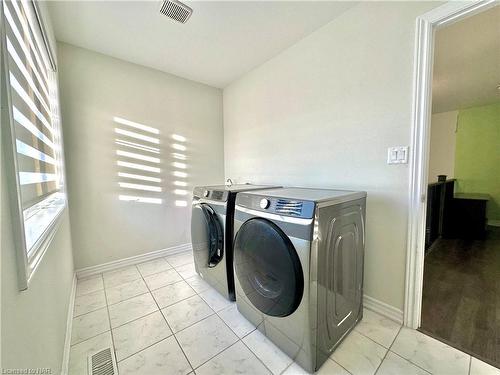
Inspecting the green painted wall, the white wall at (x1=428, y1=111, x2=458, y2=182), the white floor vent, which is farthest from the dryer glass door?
the green painted wall

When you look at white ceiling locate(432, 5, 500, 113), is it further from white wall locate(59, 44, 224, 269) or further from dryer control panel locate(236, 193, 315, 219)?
white wall locate(59, 44, 224, 269)

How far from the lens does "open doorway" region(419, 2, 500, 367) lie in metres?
1.46

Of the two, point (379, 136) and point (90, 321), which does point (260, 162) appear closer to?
point (379, 136)

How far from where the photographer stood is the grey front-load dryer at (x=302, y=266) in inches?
41.1

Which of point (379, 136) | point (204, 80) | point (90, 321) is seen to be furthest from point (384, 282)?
point (204, 80)

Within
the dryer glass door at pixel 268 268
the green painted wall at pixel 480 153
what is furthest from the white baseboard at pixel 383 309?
the green painted wall at pixel 480 153

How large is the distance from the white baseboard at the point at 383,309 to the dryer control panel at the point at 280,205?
45.4 inches

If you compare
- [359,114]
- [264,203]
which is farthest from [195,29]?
[264,203]

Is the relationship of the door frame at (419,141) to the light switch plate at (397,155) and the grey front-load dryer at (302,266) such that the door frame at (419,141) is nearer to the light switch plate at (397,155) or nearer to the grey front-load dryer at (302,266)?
the light switch plate at (397,155)

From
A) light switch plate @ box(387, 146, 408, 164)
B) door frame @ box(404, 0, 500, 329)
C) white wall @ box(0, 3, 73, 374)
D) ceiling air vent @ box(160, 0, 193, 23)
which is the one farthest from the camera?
ceiling air vent @ box(160, 0, 193, 23)

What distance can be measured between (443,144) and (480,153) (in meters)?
0.61

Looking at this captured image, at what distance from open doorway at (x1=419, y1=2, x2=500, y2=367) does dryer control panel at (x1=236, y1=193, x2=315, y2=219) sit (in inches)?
38.2

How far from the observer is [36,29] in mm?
1189

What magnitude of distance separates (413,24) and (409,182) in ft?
3.34
